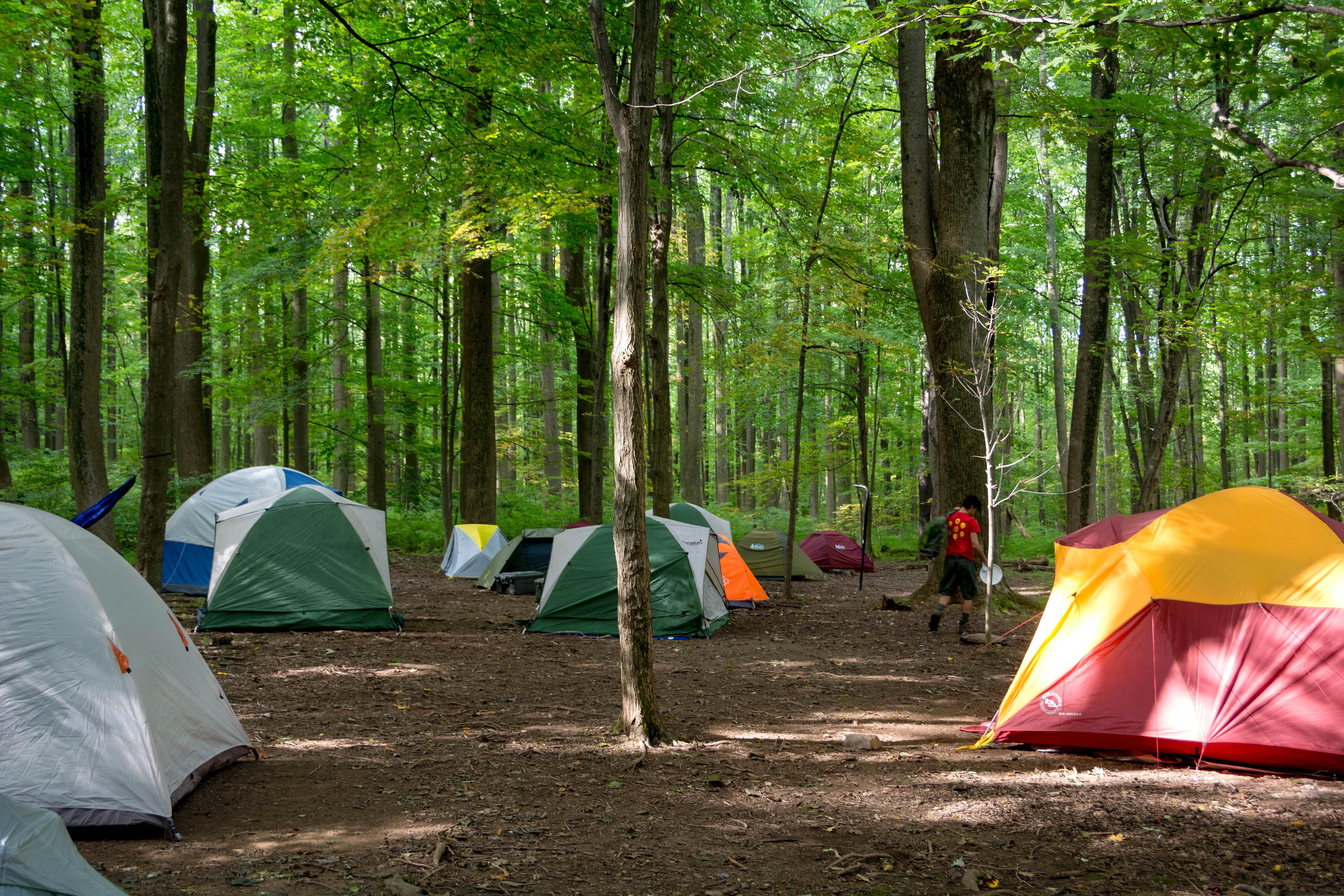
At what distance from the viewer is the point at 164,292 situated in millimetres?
7977

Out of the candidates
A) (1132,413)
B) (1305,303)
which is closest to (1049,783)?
(1305,303)

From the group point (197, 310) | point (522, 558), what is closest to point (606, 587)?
point (522, 558)

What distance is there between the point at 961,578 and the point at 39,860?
895 centimetres

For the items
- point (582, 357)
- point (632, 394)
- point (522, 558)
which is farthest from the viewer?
point (582, 357)

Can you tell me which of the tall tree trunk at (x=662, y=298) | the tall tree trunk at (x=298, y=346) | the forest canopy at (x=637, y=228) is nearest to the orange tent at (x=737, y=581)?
the tall tree trunk at (x=662, y=298)

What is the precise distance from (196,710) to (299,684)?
251 cm

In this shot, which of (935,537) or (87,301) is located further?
(935,537)

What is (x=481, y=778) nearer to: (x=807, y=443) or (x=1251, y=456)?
(x=807, y=443)

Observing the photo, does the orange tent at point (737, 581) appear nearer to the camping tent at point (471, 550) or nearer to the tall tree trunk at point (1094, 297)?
the camping tent at point (471, 550)

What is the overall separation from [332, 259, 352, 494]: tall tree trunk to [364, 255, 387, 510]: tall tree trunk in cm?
59

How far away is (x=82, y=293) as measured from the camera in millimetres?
9992

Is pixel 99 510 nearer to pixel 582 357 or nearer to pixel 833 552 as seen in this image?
pixel 582 357

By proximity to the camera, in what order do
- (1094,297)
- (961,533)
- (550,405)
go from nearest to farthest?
(961,533) → (1094,297) → (550,405)

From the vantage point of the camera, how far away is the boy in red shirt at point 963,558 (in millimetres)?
9500
